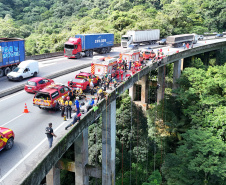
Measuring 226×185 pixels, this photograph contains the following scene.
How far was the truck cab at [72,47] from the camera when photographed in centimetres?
4206

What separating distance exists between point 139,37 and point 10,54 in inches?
1319

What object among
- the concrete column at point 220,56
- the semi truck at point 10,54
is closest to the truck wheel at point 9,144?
the semi truck at point 10,54

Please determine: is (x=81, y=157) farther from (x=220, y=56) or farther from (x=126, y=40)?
(x=220, y=56)

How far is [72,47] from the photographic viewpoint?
138 ft

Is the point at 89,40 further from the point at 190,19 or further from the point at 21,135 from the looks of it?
the point at 190,19

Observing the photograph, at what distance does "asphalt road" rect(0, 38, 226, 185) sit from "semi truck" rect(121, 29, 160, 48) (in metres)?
34.1

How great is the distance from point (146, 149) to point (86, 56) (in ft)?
62.3

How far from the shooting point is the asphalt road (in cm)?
1337

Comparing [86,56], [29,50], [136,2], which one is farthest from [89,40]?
[136,2]

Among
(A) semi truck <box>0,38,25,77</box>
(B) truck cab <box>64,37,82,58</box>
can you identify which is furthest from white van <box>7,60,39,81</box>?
(B) truck cab <box>64,37,82,58</box>

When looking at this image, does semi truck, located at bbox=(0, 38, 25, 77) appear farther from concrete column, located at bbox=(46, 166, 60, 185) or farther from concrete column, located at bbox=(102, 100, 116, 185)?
concrete column, located at bbox=(46, 166, 60, 185)

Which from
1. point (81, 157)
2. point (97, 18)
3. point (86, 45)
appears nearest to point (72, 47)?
point (86, 45)

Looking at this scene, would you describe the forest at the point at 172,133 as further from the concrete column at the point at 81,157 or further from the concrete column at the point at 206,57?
the concrete column at the point at 81,157

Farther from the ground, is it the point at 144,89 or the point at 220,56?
the point at 220,56
